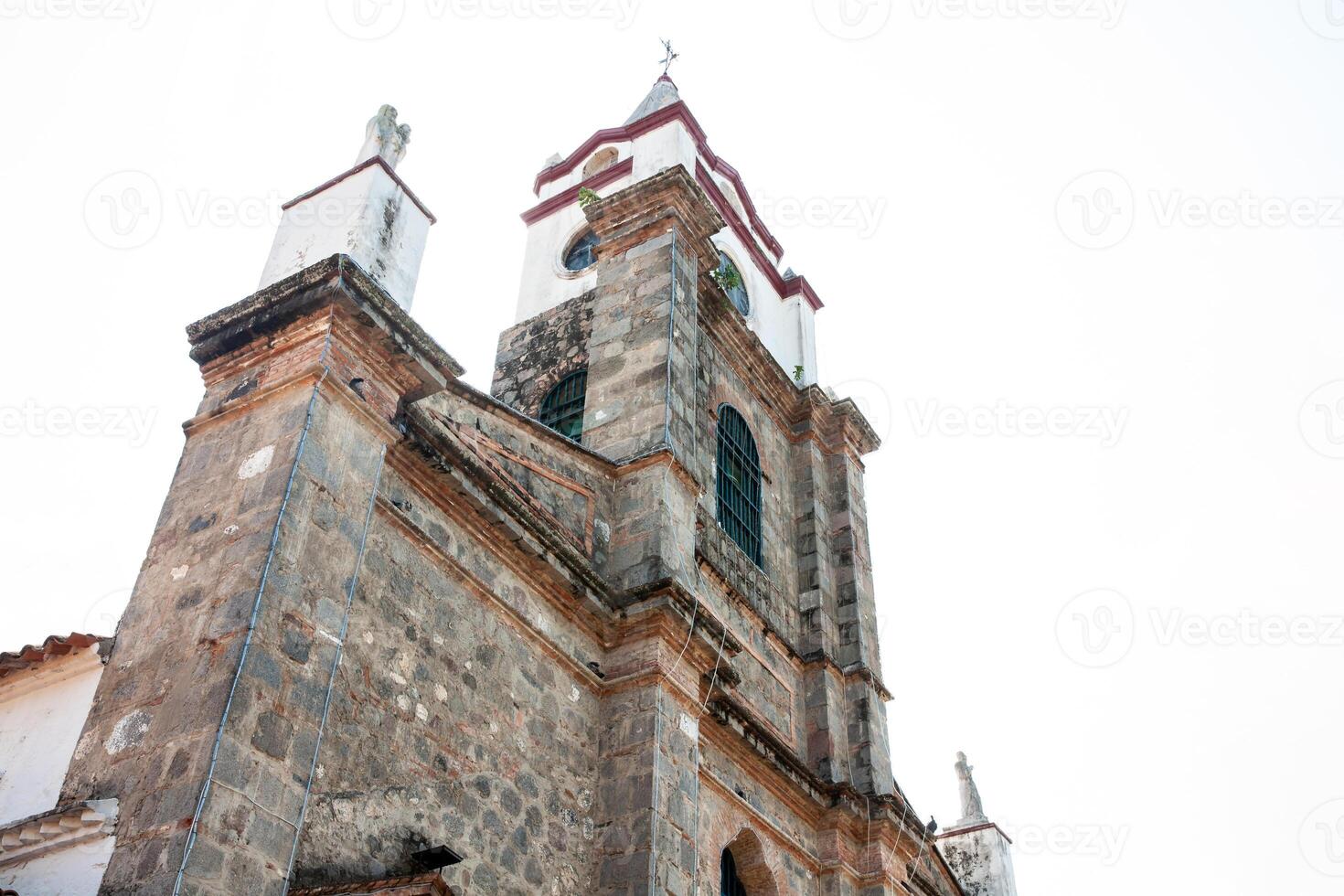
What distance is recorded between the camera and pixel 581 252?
17.9 meters

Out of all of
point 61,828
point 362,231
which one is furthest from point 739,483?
point 61,828

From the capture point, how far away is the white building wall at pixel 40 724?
24.9 ft

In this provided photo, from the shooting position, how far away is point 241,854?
19.5 feet

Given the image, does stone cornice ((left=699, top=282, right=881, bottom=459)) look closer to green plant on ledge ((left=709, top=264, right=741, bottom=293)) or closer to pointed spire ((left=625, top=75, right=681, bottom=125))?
green plant on ledge ((left=709, top=264, right=741, bottom=293))

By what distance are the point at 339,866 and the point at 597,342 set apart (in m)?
7.70

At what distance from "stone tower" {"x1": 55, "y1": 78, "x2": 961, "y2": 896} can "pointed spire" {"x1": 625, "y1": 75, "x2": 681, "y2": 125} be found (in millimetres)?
4344

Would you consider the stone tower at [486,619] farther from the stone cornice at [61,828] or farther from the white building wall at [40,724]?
the white building wall at [40,724]

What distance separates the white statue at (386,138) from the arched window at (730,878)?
6.92 metres

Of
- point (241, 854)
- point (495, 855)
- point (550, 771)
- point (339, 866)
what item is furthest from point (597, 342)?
point (241, 854)

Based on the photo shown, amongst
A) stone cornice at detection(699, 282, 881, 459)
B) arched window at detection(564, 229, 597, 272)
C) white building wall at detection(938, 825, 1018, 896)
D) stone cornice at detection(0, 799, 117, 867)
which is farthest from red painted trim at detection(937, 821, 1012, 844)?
stone cornice at detection(0, 799, 117, 867)

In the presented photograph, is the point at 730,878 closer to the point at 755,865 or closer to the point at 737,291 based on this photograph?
the point at 755,865

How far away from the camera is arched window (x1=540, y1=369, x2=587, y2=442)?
49.7 ft

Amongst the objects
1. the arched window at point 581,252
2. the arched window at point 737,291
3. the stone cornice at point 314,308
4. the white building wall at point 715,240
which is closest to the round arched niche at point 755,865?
the stone cornice at point 314,308

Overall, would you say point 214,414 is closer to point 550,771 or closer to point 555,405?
point 550,771
